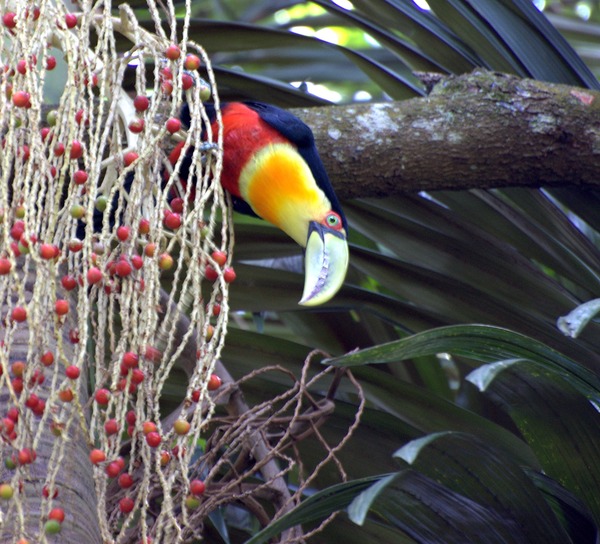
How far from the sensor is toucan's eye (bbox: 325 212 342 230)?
1.70 metres

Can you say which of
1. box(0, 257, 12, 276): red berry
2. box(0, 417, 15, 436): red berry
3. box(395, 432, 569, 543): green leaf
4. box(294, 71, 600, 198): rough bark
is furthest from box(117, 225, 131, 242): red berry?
box(294, 71, 600, 198): rough bark

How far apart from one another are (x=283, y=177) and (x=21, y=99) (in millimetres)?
772

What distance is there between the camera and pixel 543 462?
1.30m

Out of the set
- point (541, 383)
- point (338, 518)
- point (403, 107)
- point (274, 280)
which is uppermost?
point (403, 107)

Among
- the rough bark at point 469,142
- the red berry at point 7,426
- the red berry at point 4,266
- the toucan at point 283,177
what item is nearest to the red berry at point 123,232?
the red berry at point 4,266

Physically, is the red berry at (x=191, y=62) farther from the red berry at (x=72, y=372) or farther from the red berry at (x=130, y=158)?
the red berry at (x=72, y=372)

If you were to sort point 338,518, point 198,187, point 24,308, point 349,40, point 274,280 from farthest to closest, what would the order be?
1. point 349,40
2. point 274,280
3. point 338,518
4. point 198,187
5. point 24,308

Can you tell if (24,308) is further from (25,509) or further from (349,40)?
(349,40)

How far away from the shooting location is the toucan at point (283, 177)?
1.66m

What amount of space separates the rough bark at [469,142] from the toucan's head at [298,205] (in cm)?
6

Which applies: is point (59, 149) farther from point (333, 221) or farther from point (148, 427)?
point (333, 221)

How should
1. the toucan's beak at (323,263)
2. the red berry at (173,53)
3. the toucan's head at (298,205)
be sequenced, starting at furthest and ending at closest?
1. the toucan's head at (298,205)
2. the toucan's beak at (323,263)
3. the red berry at (173,53)

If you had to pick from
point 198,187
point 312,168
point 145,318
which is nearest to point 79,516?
point 145,318

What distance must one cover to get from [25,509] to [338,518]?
0.60m
